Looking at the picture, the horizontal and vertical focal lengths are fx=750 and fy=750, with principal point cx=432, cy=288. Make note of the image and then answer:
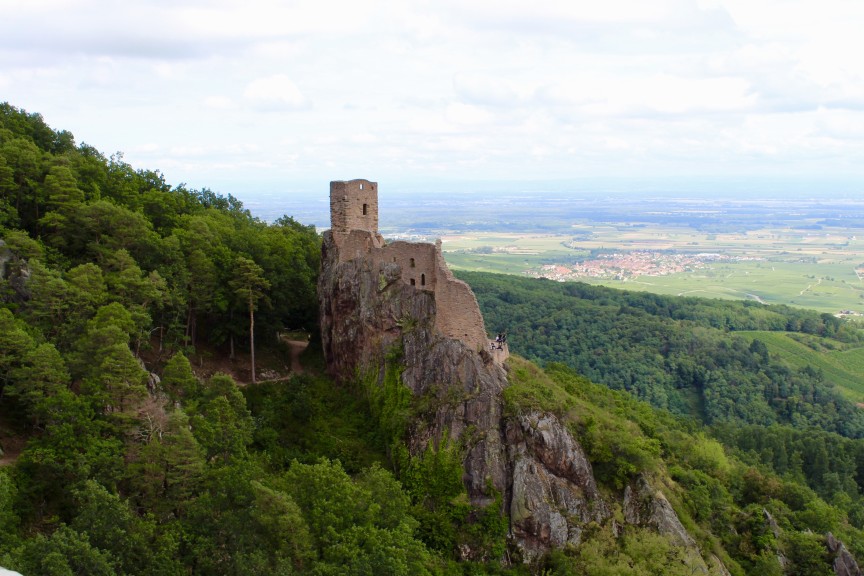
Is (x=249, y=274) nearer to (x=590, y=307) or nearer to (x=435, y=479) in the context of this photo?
(x=435, y=479)

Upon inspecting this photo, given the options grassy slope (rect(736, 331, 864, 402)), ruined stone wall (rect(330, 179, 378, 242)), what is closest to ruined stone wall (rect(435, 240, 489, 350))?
ruined stone wall (rect(330, 179, 378, 242))

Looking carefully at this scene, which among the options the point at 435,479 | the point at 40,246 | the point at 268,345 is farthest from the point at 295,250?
the point at 435,479

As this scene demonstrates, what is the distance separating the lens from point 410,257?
122 ft

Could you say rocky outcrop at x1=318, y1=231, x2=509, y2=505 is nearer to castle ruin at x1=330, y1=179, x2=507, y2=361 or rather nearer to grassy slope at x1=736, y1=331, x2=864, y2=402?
castle ruin at x1=330, y1=179, x2=507, y2=361

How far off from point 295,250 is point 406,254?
38.1 feet

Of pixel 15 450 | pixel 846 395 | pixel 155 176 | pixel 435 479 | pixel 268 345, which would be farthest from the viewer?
pixel 846 395

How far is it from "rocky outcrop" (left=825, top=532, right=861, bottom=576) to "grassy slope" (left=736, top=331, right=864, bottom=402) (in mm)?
58569

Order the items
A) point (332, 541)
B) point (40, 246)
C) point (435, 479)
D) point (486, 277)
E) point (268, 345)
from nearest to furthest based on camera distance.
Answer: point (332, 541)
point (435, 479)
point (40, 246)
point (268, 345)
point (486, 277)

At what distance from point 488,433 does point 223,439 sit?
38.7ft

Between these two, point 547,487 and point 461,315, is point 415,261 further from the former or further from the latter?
point 547,487

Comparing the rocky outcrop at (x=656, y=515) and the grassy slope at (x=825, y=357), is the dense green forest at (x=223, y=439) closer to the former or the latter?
the rocky outcrop at (x=656, y=515)

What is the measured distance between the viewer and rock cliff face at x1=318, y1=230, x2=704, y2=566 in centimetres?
3269

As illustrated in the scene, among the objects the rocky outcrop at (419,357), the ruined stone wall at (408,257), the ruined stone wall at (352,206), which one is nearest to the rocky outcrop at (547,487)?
the rocky outcrop at (419,357)

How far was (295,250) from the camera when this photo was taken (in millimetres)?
46375
